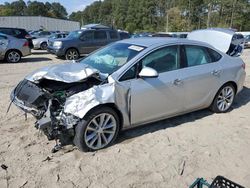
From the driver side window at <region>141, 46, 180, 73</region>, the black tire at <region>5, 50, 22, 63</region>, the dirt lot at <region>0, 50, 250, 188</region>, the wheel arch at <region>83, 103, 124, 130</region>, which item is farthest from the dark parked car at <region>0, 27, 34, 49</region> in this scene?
the wheel arch at <region>83, 103, 124, 130</region>

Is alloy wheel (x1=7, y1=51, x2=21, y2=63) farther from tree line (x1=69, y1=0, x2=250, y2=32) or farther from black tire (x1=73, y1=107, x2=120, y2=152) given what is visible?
tree line (x1=69, y1=0, x2=250, y2=32)

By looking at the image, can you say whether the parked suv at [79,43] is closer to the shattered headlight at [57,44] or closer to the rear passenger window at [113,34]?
the shattered headlight at [57,44]

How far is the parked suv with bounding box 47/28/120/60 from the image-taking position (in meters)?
14.8

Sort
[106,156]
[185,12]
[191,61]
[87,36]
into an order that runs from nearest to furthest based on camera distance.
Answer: [106,156] < [191,61] < [87,36] < [185,12]

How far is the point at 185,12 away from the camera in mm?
75562

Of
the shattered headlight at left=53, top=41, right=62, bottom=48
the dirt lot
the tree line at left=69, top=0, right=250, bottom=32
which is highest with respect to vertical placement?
the tree line at left=69, top=0, right=250, bottom=32

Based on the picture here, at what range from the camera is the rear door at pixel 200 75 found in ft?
17.1

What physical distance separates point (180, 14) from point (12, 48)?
67377mm

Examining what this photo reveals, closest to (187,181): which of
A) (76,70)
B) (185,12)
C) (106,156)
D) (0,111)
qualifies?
(106,156)

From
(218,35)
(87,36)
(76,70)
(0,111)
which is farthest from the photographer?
(87,36)

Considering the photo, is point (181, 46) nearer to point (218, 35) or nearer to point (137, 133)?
point (137, 133)

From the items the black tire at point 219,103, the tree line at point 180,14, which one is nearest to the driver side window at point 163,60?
the black tire at point 219,103

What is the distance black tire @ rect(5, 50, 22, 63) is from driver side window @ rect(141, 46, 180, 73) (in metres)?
10.4

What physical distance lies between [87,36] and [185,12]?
Result: 214 feet
